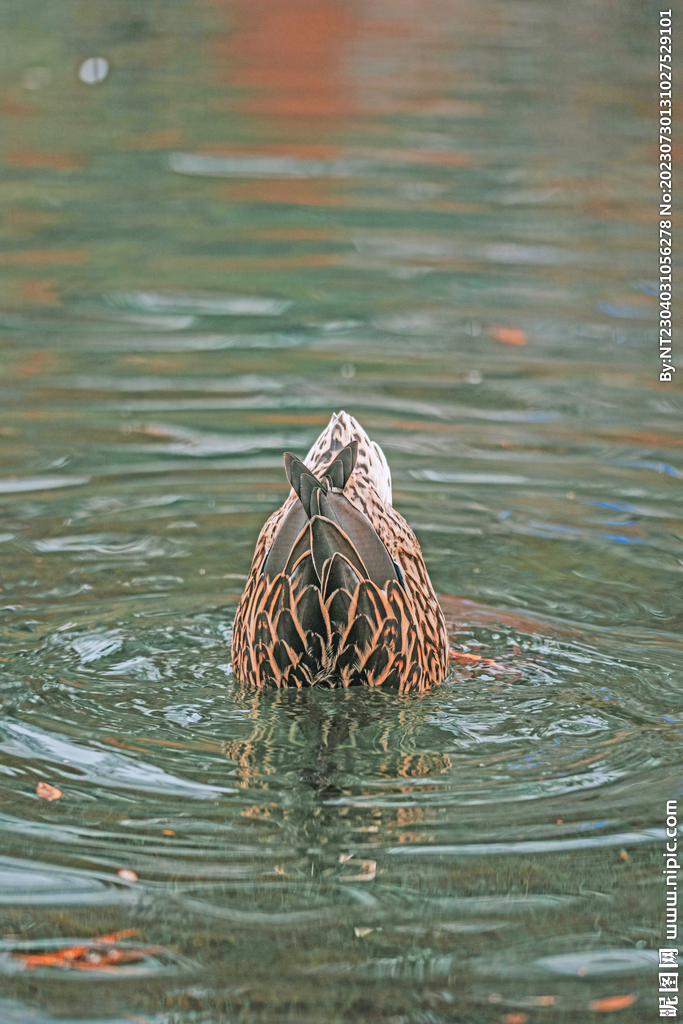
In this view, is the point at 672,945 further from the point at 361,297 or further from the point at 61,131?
the point at 61,131

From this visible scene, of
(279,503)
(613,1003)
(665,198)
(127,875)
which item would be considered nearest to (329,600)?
(127,875)

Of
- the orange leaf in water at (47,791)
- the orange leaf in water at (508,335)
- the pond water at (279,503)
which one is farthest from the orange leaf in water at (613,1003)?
the orange leaf in water at (508,335)

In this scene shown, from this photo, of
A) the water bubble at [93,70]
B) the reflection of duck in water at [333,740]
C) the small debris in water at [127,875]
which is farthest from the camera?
the water bubble at [93,70]

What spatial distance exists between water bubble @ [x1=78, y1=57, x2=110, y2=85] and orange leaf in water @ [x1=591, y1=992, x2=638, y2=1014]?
16.4m

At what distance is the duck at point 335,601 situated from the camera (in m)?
5.68

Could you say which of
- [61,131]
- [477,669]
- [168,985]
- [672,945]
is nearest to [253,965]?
[168,985]

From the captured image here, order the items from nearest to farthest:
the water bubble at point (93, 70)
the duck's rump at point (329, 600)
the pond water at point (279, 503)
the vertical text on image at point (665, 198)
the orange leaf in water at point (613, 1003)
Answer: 1. the orange leaf in water at point (613, 1003)
2. the pond water at point (279, 503)
3. the duck's rump at point (329, 600)
4. the vertical text on image at point (665, 198)
5. the water bubble at point (93, 70)

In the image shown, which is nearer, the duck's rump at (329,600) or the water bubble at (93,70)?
the duck's rump at (329,600)

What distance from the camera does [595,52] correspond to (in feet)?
69.8

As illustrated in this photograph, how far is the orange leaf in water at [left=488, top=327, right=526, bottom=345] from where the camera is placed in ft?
34.8

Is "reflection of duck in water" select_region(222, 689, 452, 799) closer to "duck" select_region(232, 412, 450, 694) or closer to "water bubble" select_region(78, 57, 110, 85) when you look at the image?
"duck" select_region(232, 412, 450, 694)

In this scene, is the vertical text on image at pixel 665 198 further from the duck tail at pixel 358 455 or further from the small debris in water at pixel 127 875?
the small debris in water at pixel 127 875

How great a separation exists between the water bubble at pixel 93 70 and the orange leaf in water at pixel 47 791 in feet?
49.2

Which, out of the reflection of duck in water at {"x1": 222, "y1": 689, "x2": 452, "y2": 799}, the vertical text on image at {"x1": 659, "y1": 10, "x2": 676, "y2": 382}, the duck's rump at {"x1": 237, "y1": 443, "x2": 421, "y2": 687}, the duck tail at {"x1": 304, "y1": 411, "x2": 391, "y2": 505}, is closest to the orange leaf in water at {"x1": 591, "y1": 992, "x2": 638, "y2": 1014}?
the reflection of duck in water at {"x1": 222, "y1": 689, "x2": 452, "y2": 799}
